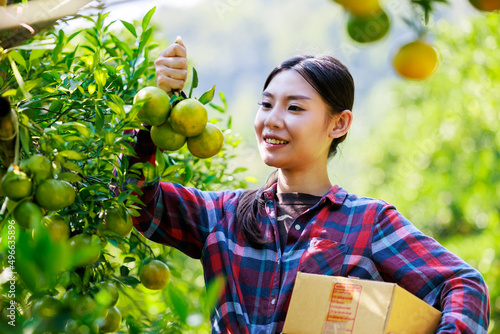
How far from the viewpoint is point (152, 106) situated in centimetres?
132

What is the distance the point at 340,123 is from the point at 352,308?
2.53 ft

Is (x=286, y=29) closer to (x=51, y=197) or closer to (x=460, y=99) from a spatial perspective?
(x=460, y=99)

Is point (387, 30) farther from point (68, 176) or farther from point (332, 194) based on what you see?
point (332, 194)

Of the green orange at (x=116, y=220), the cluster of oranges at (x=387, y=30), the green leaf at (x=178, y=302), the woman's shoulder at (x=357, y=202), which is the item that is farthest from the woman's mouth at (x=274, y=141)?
the green leaf at (x=178, y=302)

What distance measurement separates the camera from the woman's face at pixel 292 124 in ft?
5.69

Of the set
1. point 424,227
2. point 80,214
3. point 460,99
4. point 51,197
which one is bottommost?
point 424,227

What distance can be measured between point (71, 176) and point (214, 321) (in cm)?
71

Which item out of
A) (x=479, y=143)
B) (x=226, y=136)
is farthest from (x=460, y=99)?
(x=226, y=136)

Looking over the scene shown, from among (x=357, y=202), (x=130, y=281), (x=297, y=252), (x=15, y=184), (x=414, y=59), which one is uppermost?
(x=414, y=59)

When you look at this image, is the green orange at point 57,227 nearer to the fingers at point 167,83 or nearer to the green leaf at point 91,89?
the green leaf at point 91,89

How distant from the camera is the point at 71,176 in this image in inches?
44.1

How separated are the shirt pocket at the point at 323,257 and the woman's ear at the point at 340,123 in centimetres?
40

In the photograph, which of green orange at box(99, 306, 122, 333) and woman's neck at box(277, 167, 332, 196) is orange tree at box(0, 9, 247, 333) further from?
woman's neck at box(277, 167, 332, 196)

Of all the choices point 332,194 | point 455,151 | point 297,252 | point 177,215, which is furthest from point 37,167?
point 455,151
